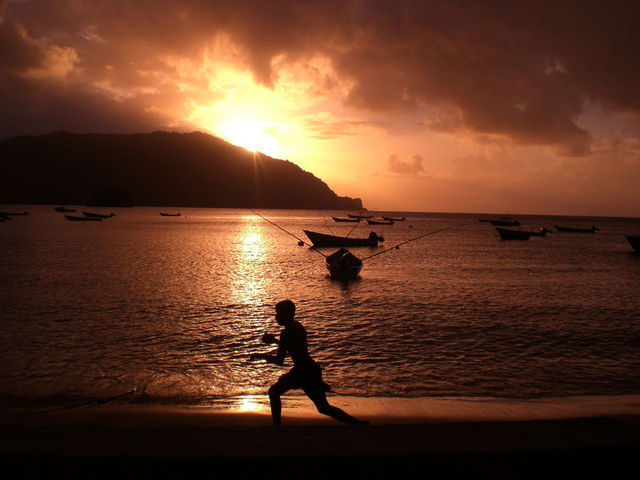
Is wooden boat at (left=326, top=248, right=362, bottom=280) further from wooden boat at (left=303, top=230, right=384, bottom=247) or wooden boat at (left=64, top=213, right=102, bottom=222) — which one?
wooden boat at (left=64, top=213, right=102, bottom=222)

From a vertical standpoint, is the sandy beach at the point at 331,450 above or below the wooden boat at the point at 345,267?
above

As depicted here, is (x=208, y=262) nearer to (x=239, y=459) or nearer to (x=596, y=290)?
(x=596, y=290)

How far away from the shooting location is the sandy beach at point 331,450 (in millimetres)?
3637

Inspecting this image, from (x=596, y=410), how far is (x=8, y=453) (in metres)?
9.61

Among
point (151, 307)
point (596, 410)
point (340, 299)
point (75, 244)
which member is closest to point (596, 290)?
point (340, 299)

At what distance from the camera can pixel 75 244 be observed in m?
47.9

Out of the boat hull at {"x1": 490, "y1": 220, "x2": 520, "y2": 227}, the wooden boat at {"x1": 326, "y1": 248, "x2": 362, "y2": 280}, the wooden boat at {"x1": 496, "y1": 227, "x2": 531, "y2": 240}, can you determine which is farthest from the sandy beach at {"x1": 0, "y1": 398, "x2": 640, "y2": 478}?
the boat hull at {"x1": 490, "y1": 220, "x2": 520, "y2": 227}

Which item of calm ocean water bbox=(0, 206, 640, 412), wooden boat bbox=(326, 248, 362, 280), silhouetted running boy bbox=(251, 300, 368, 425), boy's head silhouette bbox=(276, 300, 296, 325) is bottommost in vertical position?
calm ocean water bbox=(0, 206, 640, 412)

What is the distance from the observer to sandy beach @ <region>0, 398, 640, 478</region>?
143 inches

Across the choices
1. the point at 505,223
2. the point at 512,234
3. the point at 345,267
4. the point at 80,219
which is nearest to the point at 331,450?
the point at 345,267

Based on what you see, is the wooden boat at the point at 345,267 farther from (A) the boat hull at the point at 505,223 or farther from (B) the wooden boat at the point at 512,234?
(A) the boat hull at the point at 505,223

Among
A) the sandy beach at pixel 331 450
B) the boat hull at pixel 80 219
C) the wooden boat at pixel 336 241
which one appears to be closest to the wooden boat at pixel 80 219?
the boat hull at pixel 80 219

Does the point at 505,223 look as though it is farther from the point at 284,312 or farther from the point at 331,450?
the point at 331,450

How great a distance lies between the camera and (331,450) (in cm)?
386
